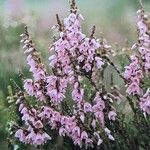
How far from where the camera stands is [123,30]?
6.01 metres

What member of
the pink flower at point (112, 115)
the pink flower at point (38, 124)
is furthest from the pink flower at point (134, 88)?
the pink flower at point (38, 124)

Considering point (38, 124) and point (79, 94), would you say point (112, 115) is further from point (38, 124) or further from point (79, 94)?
point (38, 124)

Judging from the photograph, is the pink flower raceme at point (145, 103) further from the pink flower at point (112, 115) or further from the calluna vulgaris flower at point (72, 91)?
the pink flower at point (112, 115)

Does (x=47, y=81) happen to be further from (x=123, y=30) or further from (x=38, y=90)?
(x=123, y=30)

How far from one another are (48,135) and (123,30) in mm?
2527

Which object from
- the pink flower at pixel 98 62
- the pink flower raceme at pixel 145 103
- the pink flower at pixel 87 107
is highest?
the pink flower at pixel 98 62

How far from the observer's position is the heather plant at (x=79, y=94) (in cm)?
349

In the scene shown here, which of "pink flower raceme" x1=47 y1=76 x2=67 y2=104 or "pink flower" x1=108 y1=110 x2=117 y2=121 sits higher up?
"pink flower raceme" x1=47 y1=76 x2=67 y2=104

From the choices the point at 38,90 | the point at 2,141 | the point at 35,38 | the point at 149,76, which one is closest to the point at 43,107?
the point at 38,90

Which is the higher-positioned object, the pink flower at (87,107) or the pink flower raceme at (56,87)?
the pink flower raceme at (56,87)

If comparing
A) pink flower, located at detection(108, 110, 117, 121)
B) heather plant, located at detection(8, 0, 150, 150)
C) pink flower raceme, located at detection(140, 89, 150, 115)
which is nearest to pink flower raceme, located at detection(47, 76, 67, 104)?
heather plant, located at detection(8, 0, 150, 150)

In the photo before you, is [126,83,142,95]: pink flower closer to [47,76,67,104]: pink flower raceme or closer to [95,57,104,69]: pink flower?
[95,57,104,69]: pink flower

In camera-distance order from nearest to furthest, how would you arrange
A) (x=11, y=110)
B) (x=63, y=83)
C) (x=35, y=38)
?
(x=63, y=83) < (x=11, y=110) < (x=35, y=38)

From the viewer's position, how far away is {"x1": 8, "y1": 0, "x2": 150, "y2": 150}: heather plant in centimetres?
349
